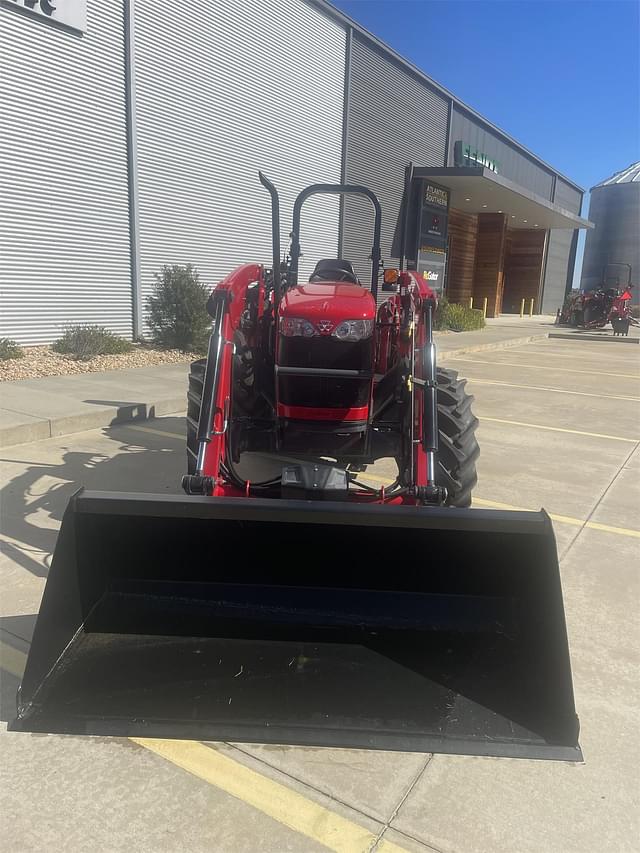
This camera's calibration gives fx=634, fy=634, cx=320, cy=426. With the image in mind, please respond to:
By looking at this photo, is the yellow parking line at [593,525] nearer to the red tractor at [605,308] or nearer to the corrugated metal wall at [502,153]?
the red tractor at [605,308]

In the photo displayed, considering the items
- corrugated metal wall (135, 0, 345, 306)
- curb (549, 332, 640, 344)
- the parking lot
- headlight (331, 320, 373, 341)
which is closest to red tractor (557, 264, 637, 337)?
curb (549, 332, 640, 344)

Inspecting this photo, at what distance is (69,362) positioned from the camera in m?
9.75

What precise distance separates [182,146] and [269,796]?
43.3ft

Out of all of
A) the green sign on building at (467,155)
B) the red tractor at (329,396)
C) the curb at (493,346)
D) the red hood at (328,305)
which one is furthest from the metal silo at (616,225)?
the red hood at (328,305)

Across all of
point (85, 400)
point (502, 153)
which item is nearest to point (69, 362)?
point (85, 400)

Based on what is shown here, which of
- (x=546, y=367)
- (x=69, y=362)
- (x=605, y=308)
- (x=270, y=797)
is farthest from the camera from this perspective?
(x=605, y=308)

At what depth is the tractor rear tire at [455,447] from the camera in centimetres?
369

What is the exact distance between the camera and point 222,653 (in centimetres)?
244

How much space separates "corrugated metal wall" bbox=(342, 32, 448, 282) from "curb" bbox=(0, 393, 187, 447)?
12.7 meters

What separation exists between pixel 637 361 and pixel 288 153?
10222mm

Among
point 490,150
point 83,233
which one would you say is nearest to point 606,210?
point 490,150

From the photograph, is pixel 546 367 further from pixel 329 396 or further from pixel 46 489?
pixel 46 489

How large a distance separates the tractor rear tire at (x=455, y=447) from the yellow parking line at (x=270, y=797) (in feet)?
6.50

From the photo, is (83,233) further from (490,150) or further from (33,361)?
(490,150)
